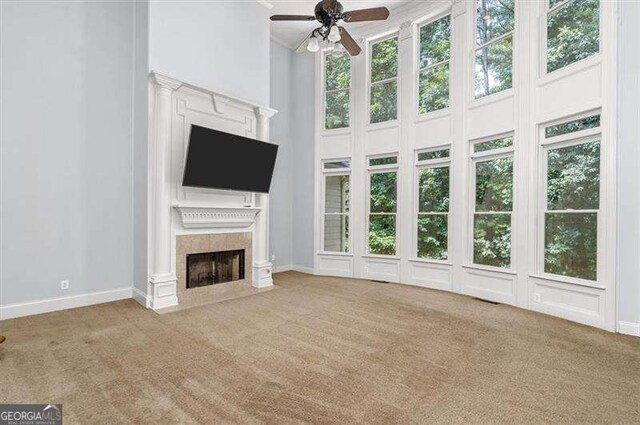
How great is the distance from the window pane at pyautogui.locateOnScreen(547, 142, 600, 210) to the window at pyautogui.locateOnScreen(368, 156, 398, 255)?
95.8 inches

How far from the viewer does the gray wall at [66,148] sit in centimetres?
373

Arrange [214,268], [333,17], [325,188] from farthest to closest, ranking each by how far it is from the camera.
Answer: [325,188] < [214,268] < [333,17]

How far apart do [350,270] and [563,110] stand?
4192mm

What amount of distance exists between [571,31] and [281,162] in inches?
199

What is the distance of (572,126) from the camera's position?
3.93 m

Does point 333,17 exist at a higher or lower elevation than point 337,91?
lower

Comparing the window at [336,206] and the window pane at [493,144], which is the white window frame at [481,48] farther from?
the window at [336,206]

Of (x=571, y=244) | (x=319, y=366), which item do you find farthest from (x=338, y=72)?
(x=319, y=366)

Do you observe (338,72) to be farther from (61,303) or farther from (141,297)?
(61,303)

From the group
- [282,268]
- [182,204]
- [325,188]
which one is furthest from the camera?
[282,268]

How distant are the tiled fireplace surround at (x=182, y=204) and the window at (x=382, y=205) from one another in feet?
7.53

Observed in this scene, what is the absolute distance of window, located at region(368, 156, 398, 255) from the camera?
19.6 ft

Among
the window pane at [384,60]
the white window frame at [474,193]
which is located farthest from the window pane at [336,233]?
the window pane at [384,60]

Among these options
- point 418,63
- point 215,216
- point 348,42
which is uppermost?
point 418,63
